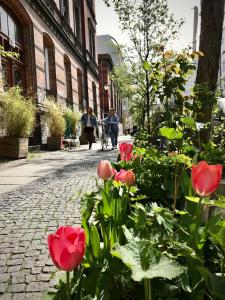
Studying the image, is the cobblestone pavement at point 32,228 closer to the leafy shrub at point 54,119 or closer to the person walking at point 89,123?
the leafy shrub at point 54,119

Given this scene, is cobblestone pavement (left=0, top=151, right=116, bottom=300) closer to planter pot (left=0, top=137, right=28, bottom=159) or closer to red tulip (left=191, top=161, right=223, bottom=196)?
red tulip (left=191, top=161, right=223, bottom=196)

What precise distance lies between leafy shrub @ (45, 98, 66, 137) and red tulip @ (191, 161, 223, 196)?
38.0 ft

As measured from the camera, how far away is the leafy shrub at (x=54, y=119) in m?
12.2

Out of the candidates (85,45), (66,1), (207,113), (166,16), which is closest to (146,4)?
(166,16)

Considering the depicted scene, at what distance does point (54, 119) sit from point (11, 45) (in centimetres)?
296

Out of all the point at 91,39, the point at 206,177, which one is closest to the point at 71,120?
the point at 91,39

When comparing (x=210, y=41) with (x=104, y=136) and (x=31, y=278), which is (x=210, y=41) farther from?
(x=104, y=136)

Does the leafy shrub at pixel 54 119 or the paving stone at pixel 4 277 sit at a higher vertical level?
the leafy shrub at pixel 54 119

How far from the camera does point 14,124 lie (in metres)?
8.46

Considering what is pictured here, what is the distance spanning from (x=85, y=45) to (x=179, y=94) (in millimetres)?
20478

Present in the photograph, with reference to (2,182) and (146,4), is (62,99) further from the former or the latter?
(2,182)

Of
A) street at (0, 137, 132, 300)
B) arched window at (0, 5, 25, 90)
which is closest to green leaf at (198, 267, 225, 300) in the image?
street at (0, 137, 132, 300)

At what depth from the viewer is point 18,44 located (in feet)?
38.7

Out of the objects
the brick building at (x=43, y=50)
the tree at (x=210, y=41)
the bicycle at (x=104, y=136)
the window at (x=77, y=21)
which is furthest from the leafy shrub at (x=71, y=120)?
the tree at (x=210, y=41)
